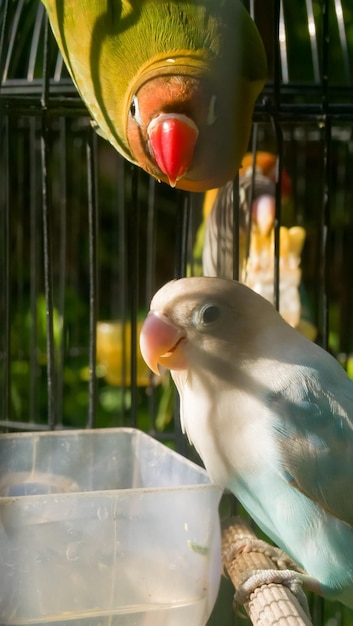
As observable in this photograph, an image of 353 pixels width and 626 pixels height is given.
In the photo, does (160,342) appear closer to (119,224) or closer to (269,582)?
(269,582)

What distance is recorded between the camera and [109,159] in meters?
1.81

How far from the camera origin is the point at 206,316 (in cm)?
73

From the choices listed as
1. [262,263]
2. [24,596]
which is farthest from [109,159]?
[24,596]

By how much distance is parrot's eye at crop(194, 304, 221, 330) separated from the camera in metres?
0.72

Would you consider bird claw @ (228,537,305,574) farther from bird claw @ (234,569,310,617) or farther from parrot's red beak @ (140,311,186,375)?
parrot's red beak @ (140,311,186,375)

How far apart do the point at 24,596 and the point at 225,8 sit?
56 cm

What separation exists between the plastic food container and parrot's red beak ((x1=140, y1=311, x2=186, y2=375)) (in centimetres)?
11

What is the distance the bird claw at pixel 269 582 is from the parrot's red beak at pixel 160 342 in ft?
0.70

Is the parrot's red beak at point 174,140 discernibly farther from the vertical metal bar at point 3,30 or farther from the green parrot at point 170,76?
the vertical metal bar at point 3,30

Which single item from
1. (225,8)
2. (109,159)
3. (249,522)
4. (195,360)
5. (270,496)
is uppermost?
(225,8)

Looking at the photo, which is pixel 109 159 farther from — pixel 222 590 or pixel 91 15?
pixel 222 590

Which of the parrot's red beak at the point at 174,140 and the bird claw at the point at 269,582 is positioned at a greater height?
the parrot's red beak at the point at 174,140

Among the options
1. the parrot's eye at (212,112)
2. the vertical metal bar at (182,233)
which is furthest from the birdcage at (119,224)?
the parrot's eye at (212,112)

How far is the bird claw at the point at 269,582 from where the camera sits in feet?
2.41
